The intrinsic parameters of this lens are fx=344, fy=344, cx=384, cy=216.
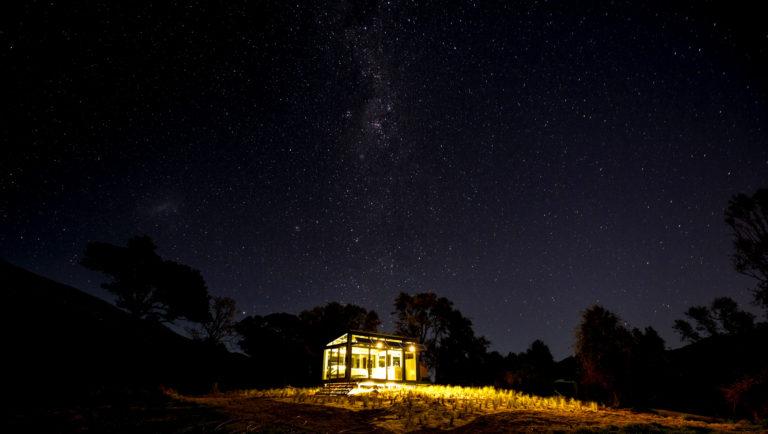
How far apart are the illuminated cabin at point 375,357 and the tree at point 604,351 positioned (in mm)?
11415

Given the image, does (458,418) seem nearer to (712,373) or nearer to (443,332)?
(712,373)

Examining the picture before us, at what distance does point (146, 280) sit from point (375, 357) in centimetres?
2015

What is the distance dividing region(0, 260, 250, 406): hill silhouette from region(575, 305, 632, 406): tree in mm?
20560

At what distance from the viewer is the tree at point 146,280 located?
28141mm

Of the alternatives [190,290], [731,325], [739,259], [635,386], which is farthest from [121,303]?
[731,325]

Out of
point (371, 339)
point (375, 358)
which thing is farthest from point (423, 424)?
point (375, 358)

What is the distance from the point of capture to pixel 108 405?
1056 centimetres

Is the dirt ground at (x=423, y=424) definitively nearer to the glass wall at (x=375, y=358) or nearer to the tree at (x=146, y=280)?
the glass wall at (x=375, y=358)

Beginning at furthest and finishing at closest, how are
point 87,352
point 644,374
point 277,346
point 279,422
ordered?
point 277,346 < point 87,352 < point 644,374 < point 279,422

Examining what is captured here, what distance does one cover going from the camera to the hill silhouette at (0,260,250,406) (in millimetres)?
13898

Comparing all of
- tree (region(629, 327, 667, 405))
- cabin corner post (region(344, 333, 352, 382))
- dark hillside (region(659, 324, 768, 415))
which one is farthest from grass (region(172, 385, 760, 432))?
dark hillside (region(659, 324, 768, 415))

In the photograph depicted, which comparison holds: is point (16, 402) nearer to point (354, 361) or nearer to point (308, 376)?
point (354, 361)

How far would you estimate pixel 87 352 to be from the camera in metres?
19.5

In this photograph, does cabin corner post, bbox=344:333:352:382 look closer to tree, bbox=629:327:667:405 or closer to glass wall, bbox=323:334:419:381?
glass wall, bbox=323:334:419:381
